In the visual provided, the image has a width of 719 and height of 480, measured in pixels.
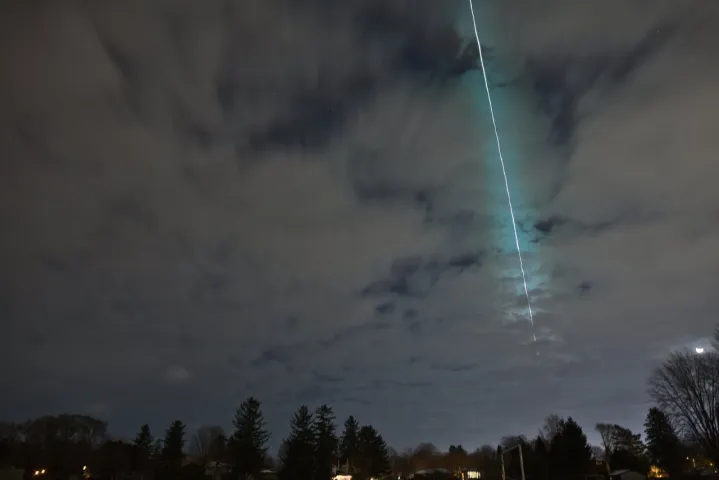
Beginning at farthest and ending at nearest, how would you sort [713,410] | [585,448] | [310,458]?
[310,458] < [585,448] < [713,410]

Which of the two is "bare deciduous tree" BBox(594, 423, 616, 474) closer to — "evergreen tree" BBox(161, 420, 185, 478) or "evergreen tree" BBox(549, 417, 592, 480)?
"evergreen tree" BBox(549, 417, 592, 480)

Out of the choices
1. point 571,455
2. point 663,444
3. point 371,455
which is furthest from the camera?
point 371,455

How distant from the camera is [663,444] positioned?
9319cm

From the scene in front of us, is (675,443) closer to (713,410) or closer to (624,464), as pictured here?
(624,464)

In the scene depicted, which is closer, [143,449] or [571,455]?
[571,455]

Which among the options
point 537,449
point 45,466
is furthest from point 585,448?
point 45,466

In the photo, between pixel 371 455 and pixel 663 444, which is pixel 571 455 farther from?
pixel 371 455

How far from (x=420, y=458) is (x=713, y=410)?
157 meters

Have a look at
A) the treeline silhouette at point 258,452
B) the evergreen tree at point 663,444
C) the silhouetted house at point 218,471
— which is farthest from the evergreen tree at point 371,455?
the evergreen tree at point 663,444

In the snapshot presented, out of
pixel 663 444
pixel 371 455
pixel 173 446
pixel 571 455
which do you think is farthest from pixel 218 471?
pixel 663 444

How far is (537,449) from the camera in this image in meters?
87.9

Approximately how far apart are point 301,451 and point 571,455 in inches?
1611

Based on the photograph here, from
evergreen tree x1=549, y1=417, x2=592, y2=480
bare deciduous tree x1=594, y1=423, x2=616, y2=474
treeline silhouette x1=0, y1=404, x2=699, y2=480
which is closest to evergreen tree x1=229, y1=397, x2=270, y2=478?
treeline silhouette x1=0, y1=404, x2=699, y2=480

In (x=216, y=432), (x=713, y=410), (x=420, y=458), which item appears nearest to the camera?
A: (x=713, y=410)
